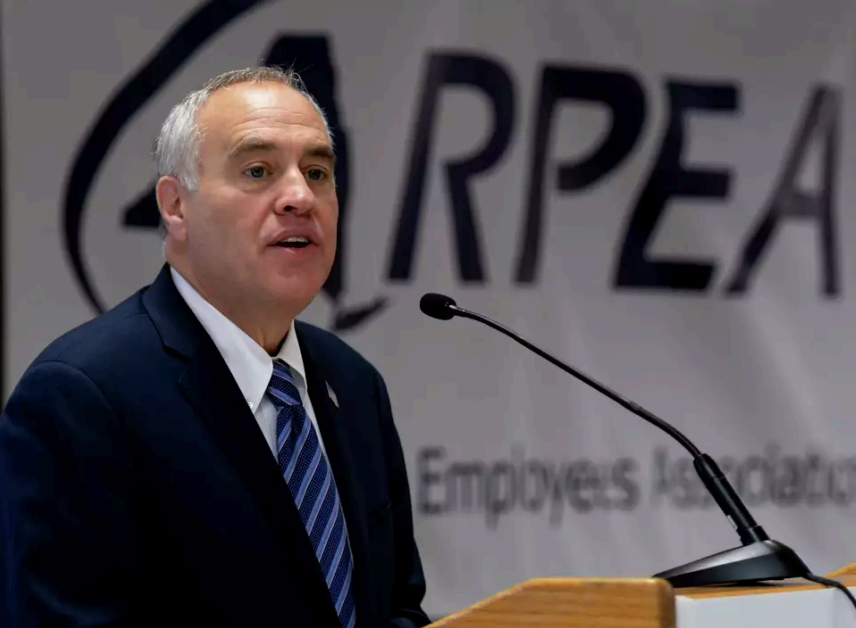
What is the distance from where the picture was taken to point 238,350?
5.45 ft

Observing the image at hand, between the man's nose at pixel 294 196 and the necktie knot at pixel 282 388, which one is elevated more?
the man's nose at pixel 294 196

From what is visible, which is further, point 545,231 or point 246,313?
point 545,231

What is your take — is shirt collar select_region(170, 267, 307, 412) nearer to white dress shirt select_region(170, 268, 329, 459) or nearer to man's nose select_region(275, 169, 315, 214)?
white dress shirt select_region(170, 268, 329, 459)

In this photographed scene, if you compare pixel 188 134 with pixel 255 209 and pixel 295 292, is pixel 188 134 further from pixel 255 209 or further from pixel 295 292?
pixel 295 292

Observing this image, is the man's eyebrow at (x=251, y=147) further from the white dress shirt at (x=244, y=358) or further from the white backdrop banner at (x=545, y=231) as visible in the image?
the white backdrop banner at (x=545, y=231)

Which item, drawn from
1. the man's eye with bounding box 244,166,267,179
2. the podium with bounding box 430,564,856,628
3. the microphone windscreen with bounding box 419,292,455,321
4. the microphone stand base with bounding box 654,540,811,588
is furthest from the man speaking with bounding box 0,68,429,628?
the microphone stand base with bounding box 654,540,811,588

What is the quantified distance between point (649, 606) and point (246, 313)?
2.36ft

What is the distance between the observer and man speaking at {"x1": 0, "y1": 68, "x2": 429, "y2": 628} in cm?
146

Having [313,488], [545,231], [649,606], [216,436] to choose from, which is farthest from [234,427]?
[545,231]

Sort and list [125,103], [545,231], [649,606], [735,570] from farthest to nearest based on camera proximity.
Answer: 1. [545,231]
2. [125,103]
3. [735,570]
4. [649,606]

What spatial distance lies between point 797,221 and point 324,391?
2.01 metres

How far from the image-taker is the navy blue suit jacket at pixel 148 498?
4.72ft

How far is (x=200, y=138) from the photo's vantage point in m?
1.67

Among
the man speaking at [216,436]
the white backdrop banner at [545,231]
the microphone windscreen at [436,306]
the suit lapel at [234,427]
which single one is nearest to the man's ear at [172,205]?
the man speaking at [216,436]
